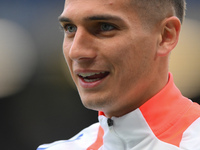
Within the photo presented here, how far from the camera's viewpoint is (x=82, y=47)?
1575 millimetres

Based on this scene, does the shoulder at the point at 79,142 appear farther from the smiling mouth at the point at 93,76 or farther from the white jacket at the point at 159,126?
the smiling mouth at the point at 93,76

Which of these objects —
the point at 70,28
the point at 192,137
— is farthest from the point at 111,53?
the point at 192,137

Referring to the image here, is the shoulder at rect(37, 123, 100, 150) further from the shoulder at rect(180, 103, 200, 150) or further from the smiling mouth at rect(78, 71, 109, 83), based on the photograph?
the shoulder at rect(180, 103, 200, 150)

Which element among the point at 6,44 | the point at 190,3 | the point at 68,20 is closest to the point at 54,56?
the point at 6,44

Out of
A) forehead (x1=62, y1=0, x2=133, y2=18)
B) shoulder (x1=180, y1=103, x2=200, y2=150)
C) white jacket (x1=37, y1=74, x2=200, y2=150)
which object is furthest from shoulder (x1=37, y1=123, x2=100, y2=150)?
forehead (x1=62, y1=0, x2=133, y2=18)

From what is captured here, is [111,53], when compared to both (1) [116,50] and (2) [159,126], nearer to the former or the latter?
(1) [116,50]

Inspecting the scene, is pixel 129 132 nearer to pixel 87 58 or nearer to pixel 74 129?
pixel 87 58

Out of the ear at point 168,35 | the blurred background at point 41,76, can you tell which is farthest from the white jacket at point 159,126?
the blurred background at point 41,76

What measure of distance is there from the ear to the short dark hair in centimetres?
4

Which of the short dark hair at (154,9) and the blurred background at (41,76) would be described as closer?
the short dark hair at (154,9)

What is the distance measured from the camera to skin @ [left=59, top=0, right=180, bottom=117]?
1.57 m

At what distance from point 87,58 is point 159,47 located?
335 millimetres

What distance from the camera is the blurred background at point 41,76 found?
497 centimetres

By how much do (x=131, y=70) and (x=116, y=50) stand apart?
0.38 feet
